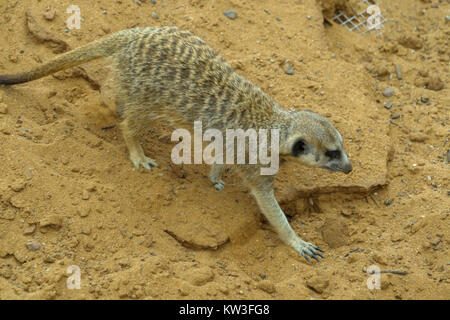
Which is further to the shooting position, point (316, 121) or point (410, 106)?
point (410, 106)

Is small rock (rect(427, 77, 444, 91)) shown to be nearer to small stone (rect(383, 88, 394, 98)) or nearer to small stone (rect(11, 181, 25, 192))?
small stone (rect(383, 88, 394, 98))

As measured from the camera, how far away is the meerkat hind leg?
371cm

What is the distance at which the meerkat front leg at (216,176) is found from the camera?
3.84 metres

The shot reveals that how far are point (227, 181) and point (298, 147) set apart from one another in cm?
87

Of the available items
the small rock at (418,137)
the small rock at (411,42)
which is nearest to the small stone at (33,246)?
the small rock at (418,137)

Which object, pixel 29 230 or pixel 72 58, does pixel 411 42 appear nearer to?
pixel 72 58

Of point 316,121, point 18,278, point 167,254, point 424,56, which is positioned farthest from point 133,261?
point 424,56

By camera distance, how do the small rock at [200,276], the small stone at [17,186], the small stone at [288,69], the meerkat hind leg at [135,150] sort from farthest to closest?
1. the small stone at [288,69]
2. the meerkat hind leg at [135,150]
3. the small stone at [17,186]
4. the small rock at [200,276]

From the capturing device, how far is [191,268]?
119 inches

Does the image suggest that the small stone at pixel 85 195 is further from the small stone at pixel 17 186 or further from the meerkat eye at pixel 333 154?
the meerkat eye at pixel 333 154

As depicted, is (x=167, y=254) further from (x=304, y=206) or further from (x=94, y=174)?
(x=304, y=206)

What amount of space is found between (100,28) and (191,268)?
7.96ft

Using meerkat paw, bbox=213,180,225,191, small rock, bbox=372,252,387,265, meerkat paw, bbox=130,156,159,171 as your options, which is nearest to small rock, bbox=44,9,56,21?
meerkat paw, bbox=130,156,159,171

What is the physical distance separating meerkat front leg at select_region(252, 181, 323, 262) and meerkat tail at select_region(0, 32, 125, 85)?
1452 millimetres
